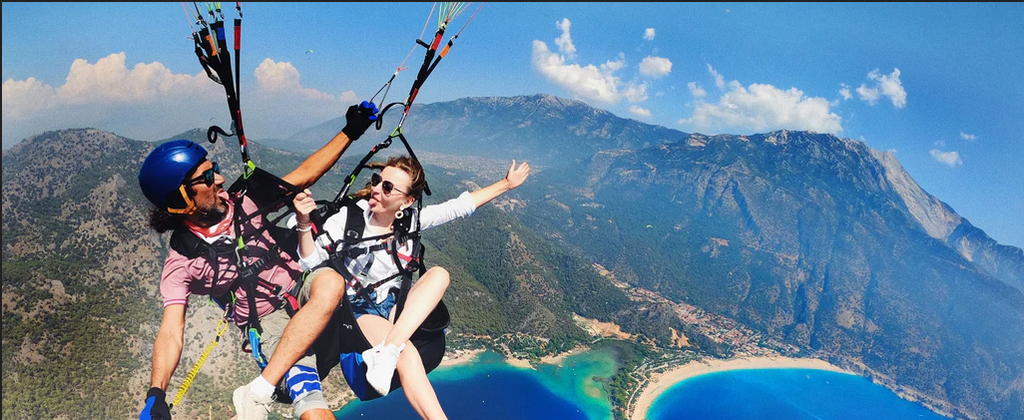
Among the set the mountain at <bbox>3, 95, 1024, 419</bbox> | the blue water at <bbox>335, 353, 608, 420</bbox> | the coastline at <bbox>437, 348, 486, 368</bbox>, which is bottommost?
the blue water at <bbox>335, 353, 608, 420</bbox>

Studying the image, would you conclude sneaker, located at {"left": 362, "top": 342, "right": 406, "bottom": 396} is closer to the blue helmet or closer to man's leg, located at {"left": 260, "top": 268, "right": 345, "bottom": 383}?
man's leg, located at {"left": 260, "top": 268, "right": 345, "bottom": 383}

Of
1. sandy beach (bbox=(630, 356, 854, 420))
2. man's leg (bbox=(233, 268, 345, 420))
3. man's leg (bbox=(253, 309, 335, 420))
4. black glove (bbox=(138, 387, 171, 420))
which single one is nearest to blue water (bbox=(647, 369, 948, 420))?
sandy beach (bbox=(630, 356, 854, 420))

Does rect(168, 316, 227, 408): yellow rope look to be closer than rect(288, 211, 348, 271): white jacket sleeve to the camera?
Yes

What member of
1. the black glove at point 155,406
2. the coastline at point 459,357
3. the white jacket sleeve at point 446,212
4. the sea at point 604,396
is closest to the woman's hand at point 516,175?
the white jacket sleeve at point 446,212

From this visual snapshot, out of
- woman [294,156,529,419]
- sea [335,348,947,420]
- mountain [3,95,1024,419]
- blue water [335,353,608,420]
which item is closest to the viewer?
woman [294,156,529,419]

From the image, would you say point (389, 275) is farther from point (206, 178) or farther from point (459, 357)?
point (459, 357)

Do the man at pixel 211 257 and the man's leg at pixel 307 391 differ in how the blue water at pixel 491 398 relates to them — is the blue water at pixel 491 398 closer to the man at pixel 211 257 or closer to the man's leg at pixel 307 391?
the man at pixel 211 257
